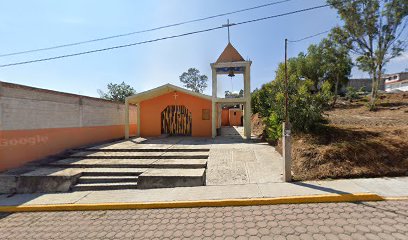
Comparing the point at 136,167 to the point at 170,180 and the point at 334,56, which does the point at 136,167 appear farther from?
the point at 334,56

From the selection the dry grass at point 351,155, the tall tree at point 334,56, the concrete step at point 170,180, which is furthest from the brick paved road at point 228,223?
the tall tree at point 334,56

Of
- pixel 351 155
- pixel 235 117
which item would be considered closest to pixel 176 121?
pixel 351 155

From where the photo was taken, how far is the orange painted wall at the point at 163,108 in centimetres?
1395

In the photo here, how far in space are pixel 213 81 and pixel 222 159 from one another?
676 centimetres

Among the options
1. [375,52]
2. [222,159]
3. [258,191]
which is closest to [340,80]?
[375,52]

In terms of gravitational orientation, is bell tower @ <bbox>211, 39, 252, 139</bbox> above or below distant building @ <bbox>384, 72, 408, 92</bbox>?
below

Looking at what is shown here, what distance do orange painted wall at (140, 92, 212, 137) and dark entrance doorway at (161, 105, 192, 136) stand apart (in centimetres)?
36

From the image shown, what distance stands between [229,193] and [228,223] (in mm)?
1251

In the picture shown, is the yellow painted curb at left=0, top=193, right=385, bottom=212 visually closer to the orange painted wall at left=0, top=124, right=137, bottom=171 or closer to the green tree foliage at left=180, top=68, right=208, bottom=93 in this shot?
the orange painted wall at left=0, top=124, right=137, bottom=171

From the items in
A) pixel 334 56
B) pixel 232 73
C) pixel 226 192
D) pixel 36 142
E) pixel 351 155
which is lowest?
pixel 226 192

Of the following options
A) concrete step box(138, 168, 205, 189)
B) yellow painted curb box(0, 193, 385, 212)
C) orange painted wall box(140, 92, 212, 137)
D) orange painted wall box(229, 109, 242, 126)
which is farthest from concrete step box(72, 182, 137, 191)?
orange painted wall box(229, 109, 242, 126)

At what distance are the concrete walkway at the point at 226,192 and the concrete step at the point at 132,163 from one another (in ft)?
4.85

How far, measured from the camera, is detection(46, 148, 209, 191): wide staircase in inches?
239

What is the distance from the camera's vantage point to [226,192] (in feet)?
17.3
